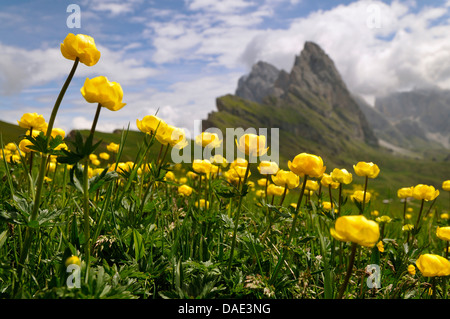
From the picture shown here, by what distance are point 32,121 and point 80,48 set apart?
4.22 feet

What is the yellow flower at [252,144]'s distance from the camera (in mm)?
2174

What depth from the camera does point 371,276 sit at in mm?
2115

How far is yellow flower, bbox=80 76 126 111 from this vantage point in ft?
5.90

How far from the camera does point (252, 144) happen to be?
7.12 feet

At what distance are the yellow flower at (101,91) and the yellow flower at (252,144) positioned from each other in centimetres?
91

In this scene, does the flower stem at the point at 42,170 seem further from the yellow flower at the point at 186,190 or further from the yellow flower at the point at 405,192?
the yellow flower at the point at 405,192

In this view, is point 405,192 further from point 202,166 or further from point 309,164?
point 202,166

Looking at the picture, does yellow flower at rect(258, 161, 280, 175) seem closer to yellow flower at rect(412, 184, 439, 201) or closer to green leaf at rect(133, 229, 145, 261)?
green leaf at rect(133, 229, 145, 261)

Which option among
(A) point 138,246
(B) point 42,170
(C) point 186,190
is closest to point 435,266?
(A) point 138,246

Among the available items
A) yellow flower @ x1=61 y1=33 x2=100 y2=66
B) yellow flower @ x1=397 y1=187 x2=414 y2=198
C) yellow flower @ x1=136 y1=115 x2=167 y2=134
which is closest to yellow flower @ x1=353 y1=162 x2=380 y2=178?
yellow flower @ x1=397 y1=187 x2=414 y2=198

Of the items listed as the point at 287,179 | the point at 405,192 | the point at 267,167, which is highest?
the point at 267,167
